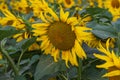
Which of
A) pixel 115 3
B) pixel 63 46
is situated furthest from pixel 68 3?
pixel 63 46

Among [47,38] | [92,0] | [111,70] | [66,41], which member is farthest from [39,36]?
[92,0]

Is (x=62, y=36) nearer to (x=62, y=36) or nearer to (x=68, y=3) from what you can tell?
(x=62, y=36)

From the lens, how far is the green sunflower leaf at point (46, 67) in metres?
1.72

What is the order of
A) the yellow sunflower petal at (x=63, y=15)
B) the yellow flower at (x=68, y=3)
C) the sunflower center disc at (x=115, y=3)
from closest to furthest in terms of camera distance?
the yellow sunflower petal at (x=63, y=15) < the sunflower center disc at (x=115, y=3) < the yellow flower at (x=68, y=3)

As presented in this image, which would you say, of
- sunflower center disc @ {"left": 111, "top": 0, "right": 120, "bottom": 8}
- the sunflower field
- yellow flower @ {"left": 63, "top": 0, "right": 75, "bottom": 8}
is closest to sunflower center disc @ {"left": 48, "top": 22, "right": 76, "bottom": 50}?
the sunflower field

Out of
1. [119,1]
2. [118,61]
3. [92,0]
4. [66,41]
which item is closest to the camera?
[118,61]

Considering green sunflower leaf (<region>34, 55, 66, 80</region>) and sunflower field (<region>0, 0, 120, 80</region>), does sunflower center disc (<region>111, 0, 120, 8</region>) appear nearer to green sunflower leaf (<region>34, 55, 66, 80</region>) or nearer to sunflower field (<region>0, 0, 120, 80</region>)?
sunflower field (<region>0, 0, 120, 80</region>)

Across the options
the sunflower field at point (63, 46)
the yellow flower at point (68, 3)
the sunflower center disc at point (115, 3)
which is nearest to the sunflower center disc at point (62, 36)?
the sunflower field at point (63, 46)

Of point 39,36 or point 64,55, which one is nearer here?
point 64,55

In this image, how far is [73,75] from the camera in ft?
5.84

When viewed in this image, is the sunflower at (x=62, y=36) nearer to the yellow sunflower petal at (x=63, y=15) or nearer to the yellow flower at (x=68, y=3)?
the yellow sunflower petal at (x=63, y=15)

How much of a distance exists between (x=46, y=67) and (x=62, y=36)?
14 centimetres

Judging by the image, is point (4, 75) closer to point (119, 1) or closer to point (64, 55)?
point (64, 55)

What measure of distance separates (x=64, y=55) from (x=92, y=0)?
5.76 m
